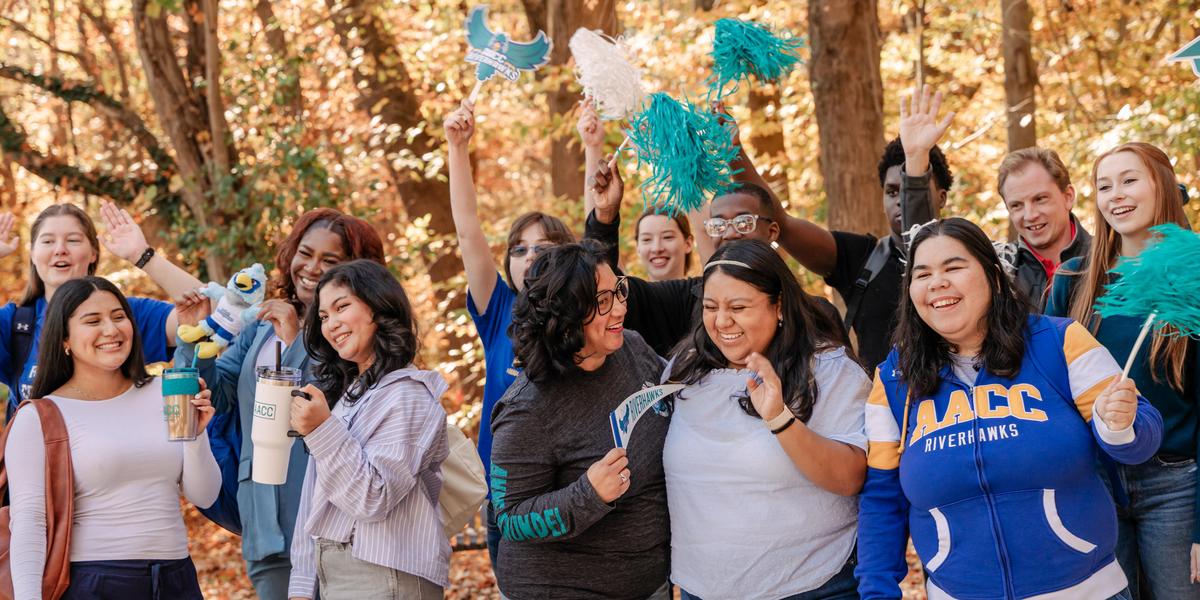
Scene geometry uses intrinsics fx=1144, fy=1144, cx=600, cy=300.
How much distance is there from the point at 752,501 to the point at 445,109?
8.99m

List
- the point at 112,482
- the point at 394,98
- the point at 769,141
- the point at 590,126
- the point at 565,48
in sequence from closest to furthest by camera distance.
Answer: the point at 112,482, the point at 590,126, the point at 565,48, the point at 394,98, the point at 769,141

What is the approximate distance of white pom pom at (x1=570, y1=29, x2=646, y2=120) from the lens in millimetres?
4184

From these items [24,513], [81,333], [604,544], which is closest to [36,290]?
[81,333]

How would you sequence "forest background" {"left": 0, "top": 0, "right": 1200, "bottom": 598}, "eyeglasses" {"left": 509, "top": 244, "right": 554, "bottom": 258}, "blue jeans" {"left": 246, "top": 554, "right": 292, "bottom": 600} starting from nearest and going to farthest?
"blue jeans" {"left": 246, "top": 554, "right": 292, "bottom": 600}
"eyeglasses" {"left": 509, "top": 244, "right": 554, "bottom": 258}
"forest background" {"left": 0, "top": 0, "right": 1200, "bottom": 598}

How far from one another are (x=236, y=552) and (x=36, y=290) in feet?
22.5

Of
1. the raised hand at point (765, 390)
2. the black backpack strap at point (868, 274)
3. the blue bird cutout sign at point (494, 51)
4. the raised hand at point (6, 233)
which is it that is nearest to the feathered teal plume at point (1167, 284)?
the raised hand at point (765, 390)

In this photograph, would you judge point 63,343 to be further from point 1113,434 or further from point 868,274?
point 1113,434

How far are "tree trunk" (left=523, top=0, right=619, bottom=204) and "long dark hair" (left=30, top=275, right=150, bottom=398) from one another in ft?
17.2

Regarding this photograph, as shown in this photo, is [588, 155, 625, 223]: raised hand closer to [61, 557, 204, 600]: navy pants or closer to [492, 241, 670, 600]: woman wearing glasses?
[492, 241, 670, 600]: woman wearing glasses

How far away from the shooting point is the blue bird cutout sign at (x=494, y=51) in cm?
419

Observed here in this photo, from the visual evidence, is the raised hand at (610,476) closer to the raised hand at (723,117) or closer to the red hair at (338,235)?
the raised hand at (723,117)

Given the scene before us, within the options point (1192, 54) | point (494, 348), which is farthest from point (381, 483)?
point (1192, 54)

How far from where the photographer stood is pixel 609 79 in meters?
4.19

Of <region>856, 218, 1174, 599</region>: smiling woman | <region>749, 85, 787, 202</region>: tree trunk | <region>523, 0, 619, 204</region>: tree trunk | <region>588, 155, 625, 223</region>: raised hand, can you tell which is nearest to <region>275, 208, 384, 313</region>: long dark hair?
<region>588, 155, 625, 223</region>: raised hand
